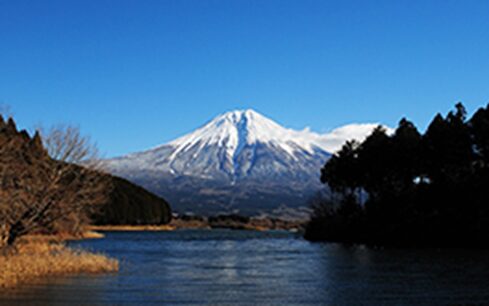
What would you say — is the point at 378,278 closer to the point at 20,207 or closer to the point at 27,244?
the point at 20,207

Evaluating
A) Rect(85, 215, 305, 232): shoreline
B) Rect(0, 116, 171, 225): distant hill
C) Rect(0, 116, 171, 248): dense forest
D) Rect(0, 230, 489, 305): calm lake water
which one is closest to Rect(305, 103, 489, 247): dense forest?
Rect(0, 230, 489, 305): calm lake water

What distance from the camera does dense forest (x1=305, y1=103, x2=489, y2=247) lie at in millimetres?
67000

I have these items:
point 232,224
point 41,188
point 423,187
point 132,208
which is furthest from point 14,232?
point 232,224

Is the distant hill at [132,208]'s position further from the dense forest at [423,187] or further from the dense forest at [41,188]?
the dense forest at [41,188]

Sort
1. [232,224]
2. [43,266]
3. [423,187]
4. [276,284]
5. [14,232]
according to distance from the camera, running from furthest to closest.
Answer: [232,224] < [423,187] < [14,232] < [43,266] < [276,284]

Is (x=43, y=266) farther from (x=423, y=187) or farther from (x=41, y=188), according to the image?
(x=423, y=187)

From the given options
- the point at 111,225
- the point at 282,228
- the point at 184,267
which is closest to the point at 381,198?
the point at 184,267

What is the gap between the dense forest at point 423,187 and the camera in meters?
67.0

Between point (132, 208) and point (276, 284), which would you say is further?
point (132, 208)

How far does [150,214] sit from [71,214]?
389 feet

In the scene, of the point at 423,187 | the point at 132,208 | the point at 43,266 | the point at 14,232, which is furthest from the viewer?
the point at 132,208

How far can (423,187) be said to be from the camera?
75250 mm

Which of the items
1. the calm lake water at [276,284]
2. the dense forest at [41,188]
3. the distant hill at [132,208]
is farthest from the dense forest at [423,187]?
the distant hill at [132,208]

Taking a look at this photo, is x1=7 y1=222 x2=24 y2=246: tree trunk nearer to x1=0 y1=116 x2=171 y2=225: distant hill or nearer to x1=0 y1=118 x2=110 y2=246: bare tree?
x1=0 y1=118 x2=110 y2=246: bare tree
